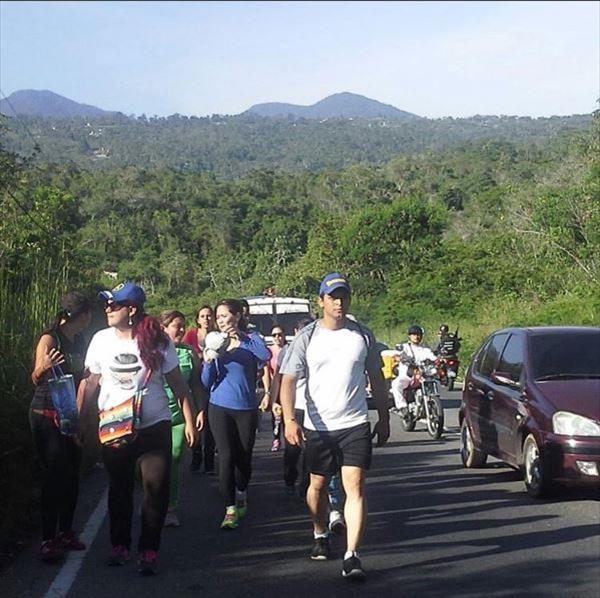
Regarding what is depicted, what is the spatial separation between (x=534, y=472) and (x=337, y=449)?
3243mm

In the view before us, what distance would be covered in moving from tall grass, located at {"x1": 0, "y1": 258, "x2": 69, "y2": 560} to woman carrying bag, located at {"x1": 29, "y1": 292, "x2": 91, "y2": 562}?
0.54 meters

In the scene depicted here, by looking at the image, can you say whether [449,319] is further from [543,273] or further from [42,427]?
[42,427]

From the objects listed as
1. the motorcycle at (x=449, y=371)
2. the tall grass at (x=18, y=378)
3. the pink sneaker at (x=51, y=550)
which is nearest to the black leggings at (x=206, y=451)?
the tall grass at (x=18, y=378)

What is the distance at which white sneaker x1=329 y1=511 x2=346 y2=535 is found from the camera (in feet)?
28.5

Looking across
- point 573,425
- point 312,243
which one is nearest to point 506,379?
point 573,425

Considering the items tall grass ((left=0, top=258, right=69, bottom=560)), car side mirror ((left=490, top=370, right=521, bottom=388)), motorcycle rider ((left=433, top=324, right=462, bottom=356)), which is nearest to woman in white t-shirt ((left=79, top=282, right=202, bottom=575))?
tall grass ((left=0, top=258, right=69, bottom=560))

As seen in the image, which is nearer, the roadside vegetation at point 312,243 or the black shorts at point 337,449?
the black shorts at point 337,449

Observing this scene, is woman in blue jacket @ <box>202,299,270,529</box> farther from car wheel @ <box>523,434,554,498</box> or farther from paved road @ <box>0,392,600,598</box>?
car wheel @ <box>523,434,554,498</box>

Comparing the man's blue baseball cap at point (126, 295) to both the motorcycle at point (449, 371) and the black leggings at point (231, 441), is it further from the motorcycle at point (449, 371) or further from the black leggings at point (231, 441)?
the motorcycle at point (449, 371)

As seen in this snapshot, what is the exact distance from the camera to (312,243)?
6119 cm

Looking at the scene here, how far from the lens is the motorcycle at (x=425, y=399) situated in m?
15.8

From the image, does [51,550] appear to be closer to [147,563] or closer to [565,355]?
[147,563]

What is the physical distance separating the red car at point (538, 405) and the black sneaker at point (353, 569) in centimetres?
320

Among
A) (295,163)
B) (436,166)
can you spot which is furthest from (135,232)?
(295,163)
